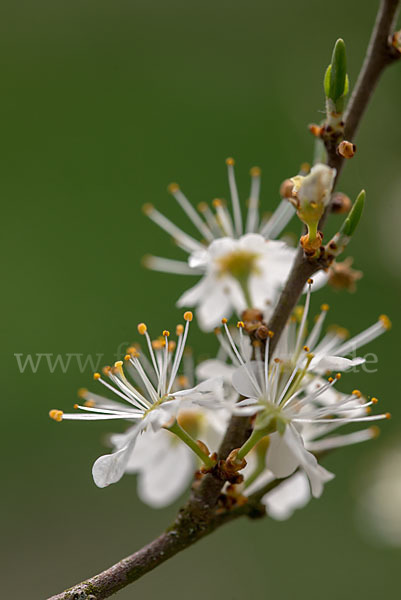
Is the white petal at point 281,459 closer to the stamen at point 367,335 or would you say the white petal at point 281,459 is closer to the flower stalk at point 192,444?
the flower stalk at point 192,444

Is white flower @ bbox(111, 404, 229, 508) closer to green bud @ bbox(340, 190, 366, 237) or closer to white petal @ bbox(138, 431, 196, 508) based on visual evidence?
white petal @ bbox(138, 431, 196, 508)

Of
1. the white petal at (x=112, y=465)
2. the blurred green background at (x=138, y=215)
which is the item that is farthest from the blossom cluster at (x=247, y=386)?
the blurred green background at (x=138, y=215)

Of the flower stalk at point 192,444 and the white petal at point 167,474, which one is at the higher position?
the flower stalk at point 192,444

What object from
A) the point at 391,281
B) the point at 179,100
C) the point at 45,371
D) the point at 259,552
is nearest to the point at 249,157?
the point at 179,100

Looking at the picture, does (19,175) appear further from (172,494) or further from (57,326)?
(172,494)

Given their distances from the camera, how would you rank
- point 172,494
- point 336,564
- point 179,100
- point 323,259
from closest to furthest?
point 323,259 → point 172,494 → point 336,564 → point 179,100

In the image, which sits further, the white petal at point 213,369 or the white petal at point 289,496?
the white petal at point 289,496

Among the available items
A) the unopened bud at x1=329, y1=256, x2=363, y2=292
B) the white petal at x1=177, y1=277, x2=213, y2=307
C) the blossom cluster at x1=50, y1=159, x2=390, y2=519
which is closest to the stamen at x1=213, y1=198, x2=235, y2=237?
the blossom cluster at x1=50, y1=159, x2=390, y2=519
